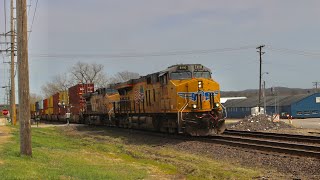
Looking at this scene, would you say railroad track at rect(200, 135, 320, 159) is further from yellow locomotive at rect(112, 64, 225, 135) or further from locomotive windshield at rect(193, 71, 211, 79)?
locomotive windshield at rect(193, 71, 211, 79)

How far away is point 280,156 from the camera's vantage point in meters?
14.0

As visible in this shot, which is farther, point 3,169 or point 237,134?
point 237,134

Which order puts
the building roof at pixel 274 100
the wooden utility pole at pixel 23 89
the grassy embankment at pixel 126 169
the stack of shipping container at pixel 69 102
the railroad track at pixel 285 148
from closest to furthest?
1. the grassy embankment at pixel 126 169
2. the wooden utility pole at pixel 23 89
3. the railroad track at pixel 285 148
4. the stack of shipping container at pixel 69 102
5. the building roof at pixel 274 100

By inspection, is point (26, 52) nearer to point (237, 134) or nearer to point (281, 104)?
point (237, 134)

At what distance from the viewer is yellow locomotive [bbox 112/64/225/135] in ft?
68.6

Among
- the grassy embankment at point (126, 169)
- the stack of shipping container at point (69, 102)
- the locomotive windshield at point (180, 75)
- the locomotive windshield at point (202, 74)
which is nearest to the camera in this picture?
the grassy embankment at point (126, 169)

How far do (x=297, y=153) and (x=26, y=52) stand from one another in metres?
9.51

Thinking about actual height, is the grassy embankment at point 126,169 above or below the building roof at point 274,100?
below

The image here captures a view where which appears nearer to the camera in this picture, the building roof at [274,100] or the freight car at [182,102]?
the freight car at [182,102]

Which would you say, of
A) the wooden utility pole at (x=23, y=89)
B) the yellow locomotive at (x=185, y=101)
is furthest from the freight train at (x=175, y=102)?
the wooden utility pole at (x=23, y=89)

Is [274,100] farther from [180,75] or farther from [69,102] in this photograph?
[180,75]

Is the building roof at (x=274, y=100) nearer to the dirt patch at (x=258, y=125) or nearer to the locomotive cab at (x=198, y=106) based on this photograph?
the dirt patch at (x=258, y=125)

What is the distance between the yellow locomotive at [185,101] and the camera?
20.9 metres

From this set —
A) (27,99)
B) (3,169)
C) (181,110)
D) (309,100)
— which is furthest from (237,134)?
(309,100)
